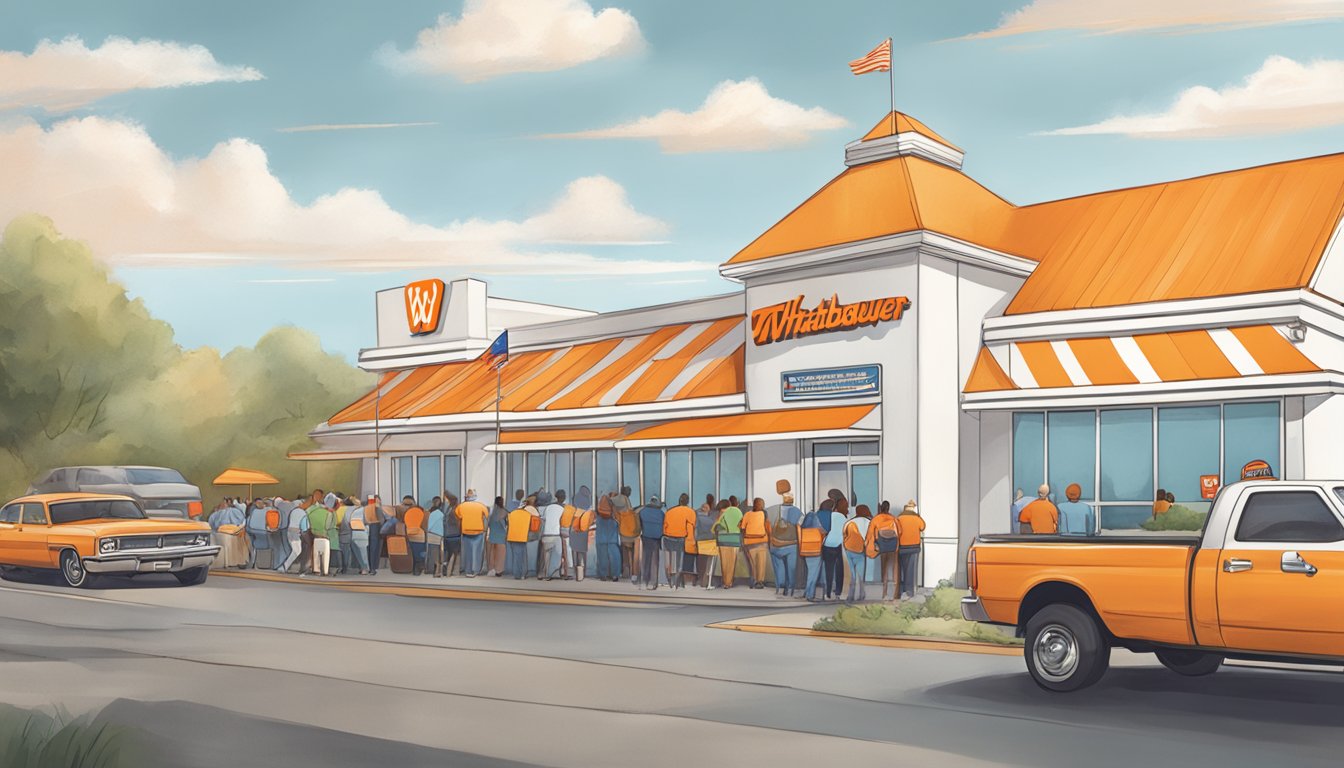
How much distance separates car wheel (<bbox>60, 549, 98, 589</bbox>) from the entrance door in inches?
790

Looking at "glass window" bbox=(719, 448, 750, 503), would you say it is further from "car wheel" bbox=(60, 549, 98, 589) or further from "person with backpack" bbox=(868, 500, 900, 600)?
"car wheel" bbox=(60, 549, 98, 589)

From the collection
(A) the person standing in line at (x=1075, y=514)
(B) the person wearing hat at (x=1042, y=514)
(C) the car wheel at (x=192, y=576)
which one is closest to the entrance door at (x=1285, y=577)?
(B) the person wearing hat at (x=1042, y=514)

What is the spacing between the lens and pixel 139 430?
66.7 meters

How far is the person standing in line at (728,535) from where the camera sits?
23.6m

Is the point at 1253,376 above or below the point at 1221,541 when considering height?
above

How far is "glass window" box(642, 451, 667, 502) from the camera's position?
97.5ft

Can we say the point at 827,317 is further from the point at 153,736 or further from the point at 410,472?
the point at 153,736

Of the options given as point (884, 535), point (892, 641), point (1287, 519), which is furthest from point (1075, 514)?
point (1287, 519)

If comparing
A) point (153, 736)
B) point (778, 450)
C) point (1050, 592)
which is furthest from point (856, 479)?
point (153, 736)

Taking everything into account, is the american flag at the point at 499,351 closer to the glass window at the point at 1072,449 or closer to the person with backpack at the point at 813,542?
the person with backpack at the point at 813,542

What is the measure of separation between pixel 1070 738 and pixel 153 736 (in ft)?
21.5

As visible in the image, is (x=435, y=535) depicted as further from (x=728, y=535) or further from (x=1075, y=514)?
(x=1075, y=514)

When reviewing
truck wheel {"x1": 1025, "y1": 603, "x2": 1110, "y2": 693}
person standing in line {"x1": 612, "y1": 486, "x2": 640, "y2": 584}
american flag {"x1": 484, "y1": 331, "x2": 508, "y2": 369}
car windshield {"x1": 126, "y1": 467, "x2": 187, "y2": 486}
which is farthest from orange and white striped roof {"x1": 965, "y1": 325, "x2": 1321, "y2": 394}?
car windshield {"x1": 126, "y1": 467, "x2": 187, "y2": 486}

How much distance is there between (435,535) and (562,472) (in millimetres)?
5462
